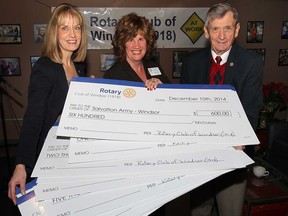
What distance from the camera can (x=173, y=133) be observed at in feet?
3.95

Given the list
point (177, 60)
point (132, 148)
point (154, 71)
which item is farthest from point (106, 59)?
point (132, 148)

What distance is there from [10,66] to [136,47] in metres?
3.05

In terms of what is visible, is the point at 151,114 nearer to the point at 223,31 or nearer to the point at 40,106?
the point at 40,106

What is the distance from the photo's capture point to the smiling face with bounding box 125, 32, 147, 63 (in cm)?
197

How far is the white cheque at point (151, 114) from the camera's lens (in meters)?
1.17

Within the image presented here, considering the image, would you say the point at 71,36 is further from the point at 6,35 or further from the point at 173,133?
the point at 6,35

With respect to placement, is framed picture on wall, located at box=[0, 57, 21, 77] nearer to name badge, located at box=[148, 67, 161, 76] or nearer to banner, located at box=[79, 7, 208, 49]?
banner, located at box=[79, 7, 208, 49]

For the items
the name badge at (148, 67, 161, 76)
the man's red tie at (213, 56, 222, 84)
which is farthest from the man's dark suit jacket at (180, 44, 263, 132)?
the name badge at (148, 67, 161, 76)

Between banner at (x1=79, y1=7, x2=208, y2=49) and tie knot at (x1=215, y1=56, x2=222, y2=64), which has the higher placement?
banner at (x1=79, y1=7, x2=208, y2=49)

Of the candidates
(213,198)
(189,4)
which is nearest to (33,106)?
(213,198)

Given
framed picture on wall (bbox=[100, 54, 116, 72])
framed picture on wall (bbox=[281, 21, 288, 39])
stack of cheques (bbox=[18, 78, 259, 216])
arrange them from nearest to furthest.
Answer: stack of cheques (bbox=[18, 78, 259, 216]) → framed picture on wall (bbox=[100, 54, 116, 72]) → framed picture on wall (bbox=[281, 21, 288, 39])

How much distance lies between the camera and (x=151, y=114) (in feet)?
4.10

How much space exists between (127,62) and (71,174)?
1.13 m

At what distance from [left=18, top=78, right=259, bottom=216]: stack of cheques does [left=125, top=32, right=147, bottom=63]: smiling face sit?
68cm
